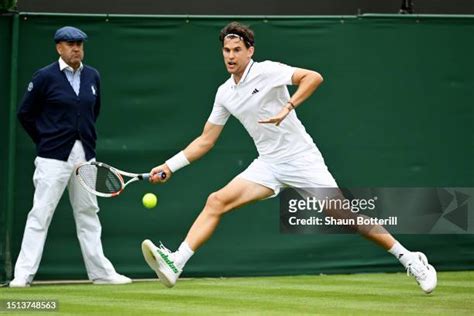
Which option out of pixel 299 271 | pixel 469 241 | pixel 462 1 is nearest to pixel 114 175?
pixel 299 271

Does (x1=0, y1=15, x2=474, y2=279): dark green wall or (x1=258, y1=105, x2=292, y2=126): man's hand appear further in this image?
(x1=0, y1=15, x2=474, y2=279): dark green wall

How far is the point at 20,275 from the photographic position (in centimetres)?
1030

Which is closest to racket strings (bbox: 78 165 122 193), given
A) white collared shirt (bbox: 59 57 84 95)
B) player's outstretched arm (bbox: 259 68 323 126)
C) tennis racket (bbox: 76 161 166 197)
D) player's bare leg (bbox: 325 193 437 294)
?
tennis racket (bbox: 76 161 166 197)

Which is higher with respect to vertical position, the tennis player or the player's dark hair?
the player's dark hair

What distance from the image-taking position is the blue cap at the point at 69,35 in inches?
403

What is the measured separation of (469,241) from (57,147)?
4.00 m

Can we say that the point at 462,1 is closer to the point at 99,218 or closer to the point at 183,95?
the point at 183,95

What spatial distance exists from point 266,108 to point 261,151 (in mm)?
360

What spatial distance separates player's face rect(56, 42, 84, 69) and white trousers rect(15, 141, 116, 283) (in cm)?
68

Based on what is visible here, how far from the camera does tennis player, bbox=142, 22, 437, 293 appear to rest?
8977mm

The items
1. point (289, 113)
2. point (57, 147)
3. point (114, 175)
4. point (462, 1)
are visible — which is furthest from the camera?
point (462, 1)

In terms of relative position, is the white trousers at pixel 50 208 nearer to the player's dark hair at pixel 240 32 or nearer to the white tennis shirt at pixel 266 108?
the white tennis shirt at pixel 266 108

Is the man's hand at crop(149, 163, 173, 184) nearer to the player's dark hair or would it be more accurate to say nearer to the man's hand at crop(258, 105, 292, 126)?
the man's hand at crop(258, 105, 292, 126)

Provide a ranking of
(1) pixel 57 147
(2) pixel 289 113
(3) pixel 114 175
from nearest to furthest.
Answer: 1. (2) pixel 289 113
2. (3) pixel 114 175
3. (1) pixel 57 147
